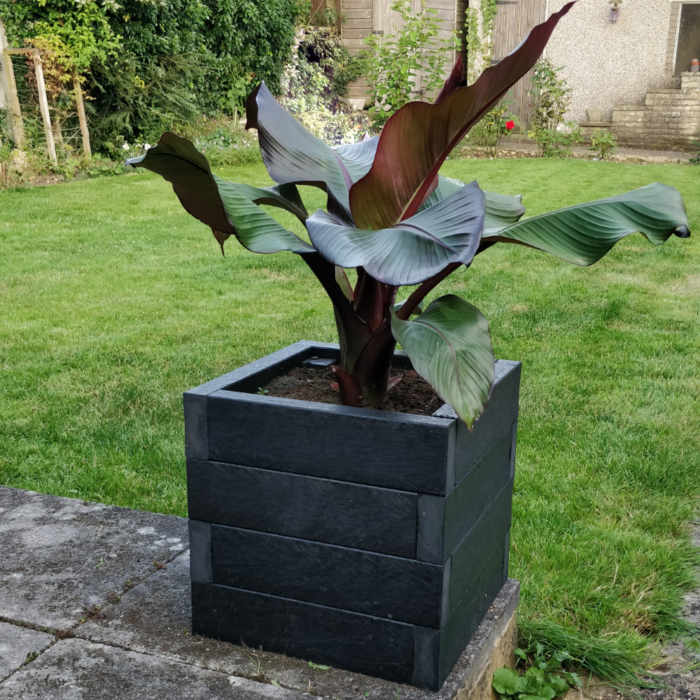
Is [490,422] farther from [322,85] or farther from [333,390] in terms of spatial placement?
[322,85]

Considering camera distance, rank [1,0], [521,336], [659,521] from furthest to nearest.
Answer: [1,0] < [521,336] < [659,521]

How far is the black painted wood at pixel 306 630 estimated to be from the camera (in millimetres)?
1480

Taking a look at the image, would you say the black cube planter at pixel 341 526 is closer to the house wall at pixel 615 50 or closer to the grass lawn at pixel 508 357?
the grass lawn at pixel 508 357

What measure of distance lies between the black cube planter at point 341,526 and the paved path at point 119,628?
0.06 meters

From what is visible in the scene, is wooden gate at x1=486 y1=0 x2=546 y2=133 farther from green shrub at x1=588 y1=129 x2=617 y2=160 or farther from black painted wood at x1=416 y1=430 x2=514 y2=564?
black painted wood at x1=416 y1=430 x2=514 y2=564

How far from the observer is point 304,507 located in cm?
148

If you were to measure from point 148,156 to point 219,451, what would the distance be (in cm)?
56

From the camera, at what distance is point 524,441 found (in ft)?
9.73

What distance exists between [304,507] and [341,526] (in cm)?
8

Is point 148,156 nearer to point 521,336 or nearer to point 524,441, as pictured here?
point 524,441

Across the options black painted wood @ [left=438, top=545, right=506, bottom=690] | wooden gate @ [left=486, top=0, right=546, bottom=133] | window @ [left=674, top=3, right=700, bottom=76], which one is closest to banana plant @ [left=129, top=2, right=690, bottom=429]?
black painted wood @ [left=438, top=545, right=506, bottom=690]

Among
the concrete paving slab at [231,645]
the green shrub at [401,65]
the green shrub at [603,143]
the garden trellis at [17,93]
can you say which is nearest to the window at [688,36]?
the green shrub at [603,143]

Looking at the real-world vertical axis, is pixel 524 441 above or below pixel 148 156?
below

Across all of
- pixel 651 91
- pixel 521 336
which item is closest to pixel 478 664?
pixel 521 336
